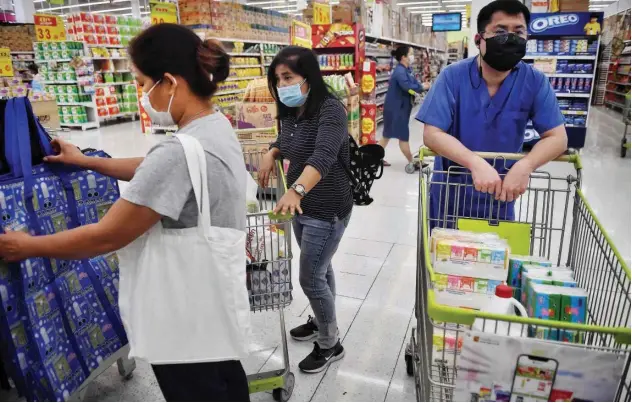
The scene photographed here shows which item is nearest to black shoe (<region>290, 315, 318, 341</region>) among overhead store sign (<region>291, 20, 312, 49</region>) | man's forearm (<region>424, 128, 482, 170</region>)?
man's forearm (<region>424, 128, 482, 170</region>)

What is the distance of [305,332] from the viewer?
2748mm

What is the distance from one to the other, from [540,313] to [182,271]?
0.99 metres

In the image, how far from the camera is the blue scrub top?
1.90m

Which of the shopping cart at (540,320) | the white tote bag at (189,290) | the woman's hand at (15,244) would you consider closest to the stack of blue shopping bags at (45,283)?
the woman's hand at (15,244)

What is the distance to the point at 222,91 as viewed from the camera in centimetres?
862

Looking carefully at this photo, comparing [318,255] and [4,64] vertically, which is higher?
[4,64]

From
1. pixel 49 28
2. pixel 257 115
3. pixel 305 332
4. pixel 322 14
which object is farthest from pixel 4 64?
pixel 49 28

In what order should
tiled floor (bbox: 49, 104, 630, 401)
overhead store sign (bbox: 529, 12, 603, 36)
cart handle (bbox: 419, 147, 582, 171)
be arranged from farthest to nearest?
overhead store sign (bbox: 529, 12, 603, 36) < tiled floor (bbox: 49, 104, 630, 401) < cart handle (bbox: 419, 147, 582, 171)

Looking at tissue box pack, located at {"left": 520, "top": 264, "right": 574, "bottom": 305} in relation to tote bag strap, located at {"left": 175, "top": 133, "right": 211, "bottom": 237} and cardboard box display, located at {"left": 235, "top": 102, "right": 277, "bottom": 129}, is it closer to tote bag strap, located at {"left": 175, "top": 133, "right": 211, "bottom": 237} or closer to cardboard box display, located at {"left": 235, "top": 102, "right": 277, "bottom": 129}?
tote bag strap, located at {"left": 175, "top": 133, "right": 211, "bottom": 237}

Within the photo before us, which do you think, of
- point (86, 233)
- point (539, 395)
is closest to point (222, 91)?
point (86, 233)

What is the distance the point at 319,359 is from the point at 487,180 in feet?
4.57

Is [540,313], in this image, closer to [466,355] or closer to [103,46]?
[466,355]

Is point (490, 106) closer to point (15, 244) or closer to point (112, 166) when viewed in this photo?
point (112, 166)

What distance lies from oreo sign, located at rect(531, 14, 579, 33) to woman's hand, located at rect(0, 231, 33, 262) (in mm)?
8827
